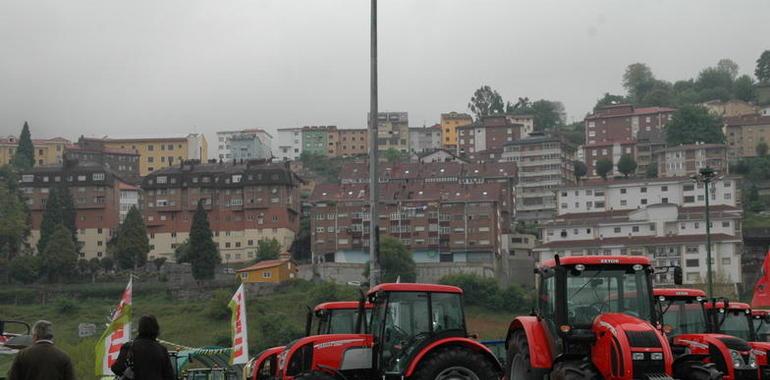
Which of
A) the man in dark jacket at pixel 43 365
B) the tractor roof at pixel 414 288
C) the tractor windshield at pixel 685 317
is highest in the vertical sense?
the tractor roof at pixel 414 288

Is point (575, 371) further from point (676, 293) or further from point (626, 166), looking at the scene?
point (626, 166)

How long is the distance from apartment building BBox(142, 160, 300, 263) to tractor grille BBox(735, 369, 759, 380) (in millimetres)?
111263

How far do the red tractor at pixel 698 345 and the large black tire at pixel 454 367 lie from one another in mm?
2761

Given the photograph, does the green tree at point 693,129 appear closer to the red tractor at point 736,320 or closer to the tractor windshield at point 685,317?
the red tractor at point 736,320

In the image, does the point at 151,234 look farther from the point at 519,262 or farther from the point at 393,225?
the point at 519,262

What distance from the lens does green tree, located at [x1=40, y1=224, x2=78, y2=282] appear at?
120 m

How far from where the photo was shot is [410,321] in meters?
17.5

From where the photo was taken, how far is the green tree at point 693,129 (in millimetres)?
157625

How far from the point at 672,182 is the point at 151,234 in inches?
2329

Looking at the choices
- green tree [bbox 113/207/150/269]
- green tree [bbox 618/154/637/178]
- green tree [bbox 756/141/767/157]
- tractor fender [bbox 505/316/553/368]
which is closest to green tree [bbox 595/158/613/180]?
green tree [bbox 618/154/637/178]

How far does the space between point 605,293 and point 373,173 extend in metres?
7.29

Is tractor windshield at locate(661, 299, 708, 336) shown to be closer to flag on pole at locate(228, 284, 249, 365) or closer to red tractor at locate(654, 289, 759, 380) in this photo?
red tractor at locate(654, 289, 759, 380)

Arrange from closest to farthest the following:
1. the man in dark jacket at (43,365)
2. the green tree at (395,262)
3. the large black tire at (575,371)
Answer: the man in dark jacket at (43,365), the large black tire at (575,371), the green tree at (395,262)

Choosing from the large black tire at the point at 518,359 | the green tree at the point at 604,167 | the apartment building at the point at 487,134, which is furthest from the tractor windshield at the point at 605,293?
the apartment building at the point at 487,134
